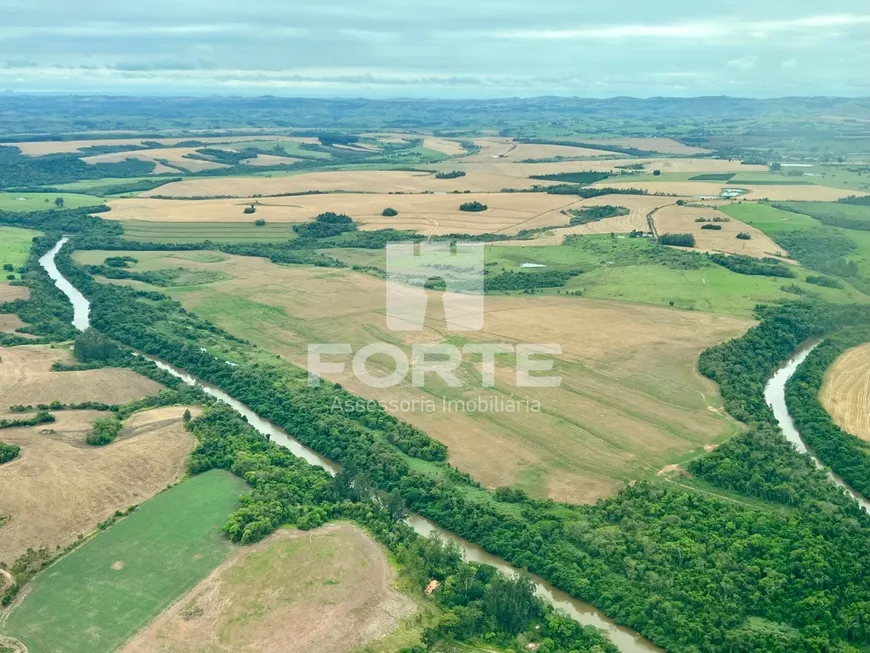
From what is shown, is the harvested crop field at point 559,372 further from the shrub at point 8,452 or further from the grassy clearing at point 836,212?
the grassy clearing at point 836,212

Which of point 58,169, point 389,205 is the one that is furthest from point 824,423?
point 58,169

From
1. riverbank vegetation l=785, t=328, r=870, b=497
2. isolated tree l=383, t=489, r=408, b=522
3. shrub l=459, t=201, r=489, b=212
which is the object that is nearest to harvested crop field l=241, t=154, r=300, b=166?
shrub l=459, t=201, r=489, b=212

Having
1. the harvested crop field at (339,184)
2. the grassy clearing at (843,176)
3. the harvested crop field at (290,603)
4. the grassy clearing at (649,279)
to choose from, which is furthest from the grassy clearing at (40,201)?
the grassy clearing at (843,176)

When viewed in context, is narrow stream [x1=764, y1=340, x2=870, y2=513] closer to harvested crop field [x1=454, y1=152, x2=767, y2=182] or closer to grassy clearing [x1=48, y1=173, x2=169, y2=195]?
harvested crop field [x1=454, y1=152, x2=767, y2=182]

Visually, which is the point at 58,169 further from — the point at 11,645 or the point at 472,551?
the point at 472,551

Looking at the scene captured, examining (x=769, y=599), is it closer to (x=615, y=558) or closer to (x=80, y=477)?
(x=615, y=558)

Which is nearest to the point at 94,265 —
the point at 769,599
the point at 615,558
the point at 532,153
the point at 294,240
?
the point at 294,240
